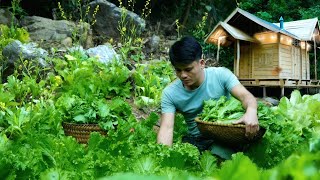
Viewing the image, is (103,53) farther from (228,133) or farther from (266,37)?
(266,37)

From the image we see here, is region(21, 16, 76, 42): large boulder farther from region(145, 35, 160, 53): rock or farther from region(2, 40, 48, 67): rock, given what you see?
region(145, 35, 160, 53): rock

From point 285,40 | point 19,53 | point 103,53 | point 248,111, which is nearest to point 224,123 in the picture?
point 248,111

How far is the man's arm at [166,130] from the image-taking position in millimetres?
3107

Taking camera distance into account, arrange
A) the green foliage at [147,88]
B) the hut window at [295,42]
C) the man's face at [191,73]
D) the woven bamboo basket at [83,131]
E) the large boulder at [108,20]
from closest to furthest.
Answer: the man's face at [191,73], the woven bamboo basket at [83,131], the green foliage at [147,88], the large boulder at [108,20], the hut window at [295,42]

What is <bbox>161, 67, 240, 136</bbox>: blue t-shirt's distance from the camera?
11.4ft

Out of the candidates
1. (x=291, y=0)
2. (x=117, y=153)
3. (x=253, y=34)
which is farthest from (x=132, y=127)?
(x=291, y=0)

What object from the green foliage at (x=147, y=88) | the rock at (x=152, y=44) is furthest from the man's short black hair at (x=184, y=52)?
the rock at (x=152, y=44)

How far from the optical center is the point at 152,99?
21.7 ft

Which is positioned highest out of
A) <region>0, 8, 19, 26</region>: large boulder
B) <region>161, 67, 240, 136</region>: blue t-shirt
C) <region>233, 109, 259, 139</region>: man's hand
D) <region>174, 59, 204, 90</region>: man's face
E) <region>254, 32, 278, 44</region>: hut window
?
<region>0, 8, 19, 26</region>: large boulder

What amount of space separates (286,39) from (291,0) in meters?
3.51

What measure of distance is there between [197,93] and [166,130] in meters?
0.47

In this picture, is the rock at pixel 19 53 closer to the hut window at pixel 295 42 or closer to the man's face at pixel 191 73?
the man's face at pixel 191 73

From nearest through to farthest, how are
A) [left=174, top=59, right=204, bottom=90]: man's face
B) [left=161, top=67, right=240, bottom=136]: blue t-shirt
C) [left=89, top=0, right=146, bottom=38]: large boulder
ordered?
[left=174, top=59, right=204, bottom=90]: man's face < [left=161, top=67, right=240, bottom=136]: blue t-shirt < [left=89, top=0, right=146, bottom=38]: large boulder

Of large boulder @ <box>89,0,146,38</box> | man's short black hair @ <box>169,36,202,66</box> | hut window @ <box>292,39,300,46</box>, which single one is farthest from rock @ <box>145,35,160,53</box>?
man's short black hair @ <box>169,36,202,66</box>
